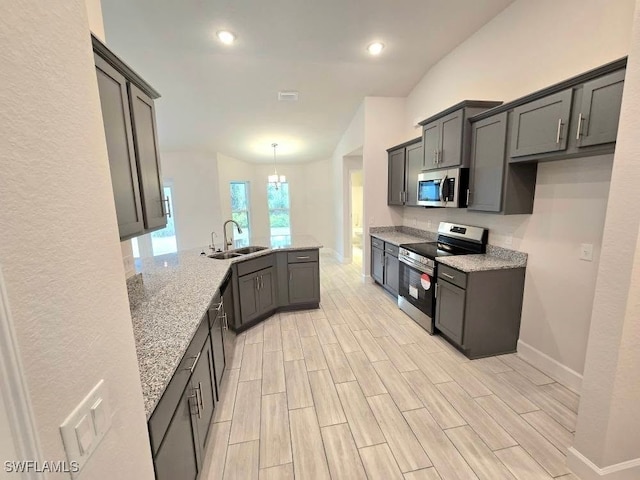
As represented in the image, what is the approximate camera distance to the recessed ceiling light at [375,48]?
325cm

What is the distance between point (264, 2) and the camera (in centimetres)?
256

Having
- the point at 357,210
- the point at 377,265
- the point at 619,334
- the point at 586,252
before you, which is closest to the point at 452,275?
the point at 586,252

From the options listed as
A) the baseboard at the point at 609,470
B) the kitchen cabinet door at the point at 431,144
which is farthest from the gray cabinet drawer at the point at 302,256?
the baseboard at the point at 609,470

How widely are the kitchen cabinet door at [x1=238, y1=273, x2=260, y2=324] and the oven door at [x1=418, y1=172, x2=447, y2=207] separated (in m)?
2.28

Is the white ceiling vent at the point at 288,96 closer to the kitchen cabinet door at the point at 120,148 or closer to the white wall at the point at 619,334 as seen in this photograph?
the kitchen cabinet door at the point at 120,148

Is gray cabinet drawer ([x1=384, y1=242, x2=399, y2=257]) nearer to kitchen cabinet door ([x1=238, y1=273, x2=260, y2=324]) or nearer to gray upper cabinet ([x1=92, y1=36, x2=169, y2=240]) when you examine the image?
kitchen cabinet door ([x1=238, y1=273, x2=260, y2=324])

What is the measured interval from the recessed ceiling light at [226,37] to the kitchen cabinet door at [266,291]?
Answer: 2.56m

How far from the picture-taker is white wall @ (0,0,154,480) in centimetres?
42

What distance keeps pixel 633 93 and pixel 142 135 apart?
252cm

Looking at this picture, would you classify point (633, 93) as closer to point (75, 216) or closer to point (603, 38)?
point (603, 38)

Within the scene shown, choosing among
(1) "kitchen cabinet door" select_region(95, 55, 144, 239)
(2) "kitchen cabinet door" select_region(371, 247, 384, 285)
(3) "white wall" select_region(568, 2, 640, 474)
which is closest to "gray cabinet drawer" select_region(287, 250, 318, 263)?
(2) "kitchen cabinet door" select_region(371, 247, 384, 285)

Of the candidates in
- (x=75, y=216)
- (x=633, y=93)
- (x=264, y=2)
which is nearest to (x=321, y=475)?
(x=75, y=216)

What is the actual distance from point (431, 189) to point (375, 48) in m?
1.79

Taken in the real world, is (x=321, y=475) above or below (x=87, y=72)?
below
